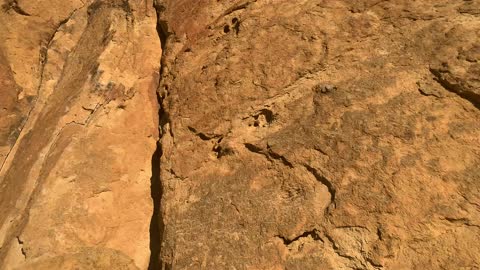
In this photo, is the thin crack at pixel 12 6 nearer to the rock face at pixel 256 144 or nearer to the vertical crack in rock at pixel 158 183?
the rock face at pixel 256 144

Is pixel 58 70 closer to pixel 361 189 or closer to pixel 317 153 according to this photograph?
pixel 317 153

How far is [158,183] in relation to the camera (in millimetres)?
2238

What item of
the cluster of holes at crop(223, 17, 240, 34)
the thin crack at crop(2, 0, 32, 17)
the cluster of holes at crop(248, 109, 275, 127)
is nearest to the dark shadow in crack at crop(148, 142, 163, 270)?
the cluster of holes at crop(248, 109, 275, 127)

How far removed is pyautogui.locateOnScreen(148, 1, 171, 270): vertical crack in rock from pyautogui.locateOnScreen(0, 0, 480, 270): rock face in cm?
1

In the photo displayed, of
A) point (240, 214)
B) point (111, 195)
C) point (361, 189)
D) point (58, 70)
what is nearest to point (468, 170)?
point (361, 189)

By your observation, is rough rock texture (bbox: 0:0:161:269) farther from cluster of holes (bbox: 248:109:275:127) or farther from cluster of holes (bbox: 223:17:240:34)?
cluster of holes (bbox: 248:109:275:127)

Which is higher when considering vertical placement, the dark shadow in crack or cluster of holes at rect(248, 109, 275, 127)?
cluster of holes at rect(248, 109, 275, 127)

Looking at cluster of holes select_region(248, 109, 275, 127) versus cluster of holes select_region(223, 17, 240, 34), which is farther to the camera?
cluster of holes select_region(223, 17, 240, 34)

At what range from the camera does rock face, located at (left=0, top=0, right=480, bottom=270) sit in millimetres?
1536

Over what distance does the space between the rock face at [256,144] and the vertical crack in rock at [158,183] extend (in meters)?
0.01

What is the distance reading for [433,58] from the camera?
1.70 m

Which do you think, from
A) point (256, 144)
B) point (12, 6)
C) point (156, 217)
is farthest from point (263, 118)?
point (12, 6)

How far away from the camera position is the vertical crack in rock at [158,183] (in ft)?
6.72

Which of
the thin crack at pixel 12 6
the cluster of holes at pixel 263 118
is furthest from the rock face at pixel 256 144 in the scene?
the thin crack at pixel 12 6
